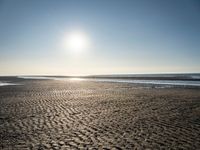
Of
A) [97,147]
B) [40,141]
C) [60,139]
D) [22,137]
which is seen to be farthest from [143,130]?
[22,137]

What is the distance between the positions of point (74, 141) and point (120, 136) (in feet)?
7.10

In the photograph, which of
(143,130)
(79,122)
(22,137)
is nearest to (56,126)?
(79,122)

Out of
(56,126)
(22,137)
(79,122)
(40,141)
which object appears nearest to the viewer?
(40,141)

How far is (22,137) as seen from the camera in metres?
10.3

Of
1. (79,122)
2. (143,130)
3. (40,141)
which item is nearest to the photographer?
(40,141)

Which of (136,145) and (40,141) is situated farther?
(40,141)

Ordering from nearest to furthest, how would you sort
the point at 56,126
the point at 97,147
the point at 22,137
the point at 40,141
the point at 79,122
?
the point at 97,147, the point at 40,141, the point at 22,137, the point at 56,126, the point at 79,122

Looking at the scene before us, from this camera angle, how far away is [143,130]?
11.4 m

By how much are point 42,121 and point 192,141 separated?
8623 mm

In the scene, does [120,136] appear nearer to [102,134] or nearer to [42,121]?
[102,134]

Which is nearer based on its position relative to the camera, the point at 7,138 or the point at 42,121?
the point at 7,138

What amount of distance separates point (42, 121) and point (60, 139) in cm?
421

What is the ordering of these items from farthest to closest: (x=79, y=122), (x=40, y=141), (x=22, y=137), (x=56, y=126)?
1. (x=79, y=122)
2. (x=56, y=126)
3. (x=22, y=137)
4. (x=40, y=141)

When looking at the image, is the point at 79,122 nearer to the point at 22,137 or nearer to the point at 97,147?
the point at 22,137
